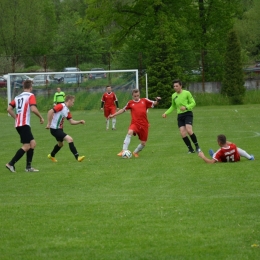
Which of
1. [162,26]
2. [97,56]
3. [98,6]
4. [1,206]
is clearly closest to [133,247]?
[1,206]

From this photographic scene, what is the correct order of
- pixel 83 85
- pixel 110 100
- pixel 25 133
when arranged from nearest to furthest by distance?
pixel 25 133 → pixel 110 100 → pixel 83 85

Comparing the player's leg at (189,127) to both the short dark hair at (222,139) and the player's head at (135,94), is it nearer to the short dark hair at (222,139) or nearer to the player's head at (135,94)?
the player's head at (135,94)

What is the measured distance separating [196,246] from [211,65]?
45.2 metres

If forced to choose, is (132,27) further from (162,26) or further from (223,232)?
(223,232)

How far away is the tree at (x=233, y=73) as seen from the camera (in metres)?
45.4

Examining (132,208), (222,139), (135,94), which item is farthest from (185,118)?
(132,208)

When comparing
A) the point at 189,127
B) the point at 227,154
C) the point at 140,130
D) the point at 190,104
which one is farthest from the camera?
the point at 140,130

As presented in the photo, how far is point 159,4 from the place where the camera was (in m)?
54.9

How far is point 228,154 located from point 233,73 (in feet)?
105

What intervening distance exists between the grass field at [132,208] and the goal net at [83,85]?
25097 mm

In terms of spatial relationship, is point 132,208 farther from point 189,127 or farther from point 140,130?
point 140,130

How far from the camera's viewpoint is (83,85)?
43969 millimetres

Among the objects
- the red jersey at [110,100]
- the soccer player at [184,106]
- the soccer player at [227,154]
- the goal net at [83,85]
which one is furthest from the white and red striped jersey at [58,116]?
the goal net at [83,85]

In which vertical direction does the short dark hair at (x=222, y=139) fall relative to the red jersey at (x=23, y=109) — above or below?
below
